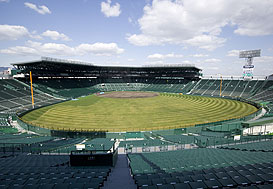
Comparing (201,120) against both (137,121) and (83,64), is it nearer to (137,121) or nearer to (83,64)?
(137,121)

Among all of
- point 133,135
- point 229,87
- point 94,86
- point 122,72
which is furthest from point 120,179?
point 122,72

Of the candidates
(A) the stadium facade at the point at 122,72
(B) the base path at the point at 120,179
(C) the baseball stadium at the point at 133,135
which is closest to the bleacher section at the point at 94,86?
(C) the baseball stadium at the point at 133,135

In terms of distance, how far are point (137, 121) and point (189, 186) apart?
26.6 metres

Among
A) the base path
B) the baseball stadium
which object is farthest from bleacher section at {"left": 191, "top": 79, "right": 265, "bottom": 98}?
the base path

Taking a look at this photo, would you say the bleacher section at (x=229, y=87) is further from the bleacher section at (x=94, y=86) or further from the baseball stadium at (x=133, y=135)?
the bleacher section at (x=94, y=86)

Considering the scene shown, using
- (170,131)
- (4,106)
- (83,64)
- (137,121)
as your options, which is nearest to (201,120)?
(170,131)

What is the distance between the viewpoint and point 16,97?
50750 mm

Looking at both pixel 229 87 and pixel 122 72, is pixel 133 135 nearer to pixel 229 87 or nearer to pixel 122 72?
pixel 229 87

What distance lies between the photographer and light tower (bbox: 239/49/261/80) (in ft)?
242

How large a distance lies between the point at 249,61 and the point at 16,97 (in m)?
109

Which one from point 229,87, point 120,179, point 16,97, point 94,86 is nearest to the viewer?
point 120,179

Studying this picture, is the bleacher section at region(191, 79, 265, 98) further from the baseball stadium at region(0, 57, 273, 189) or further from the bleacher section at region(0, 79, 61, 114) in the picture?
the bleacher section at region(0, 79, 61, 114)

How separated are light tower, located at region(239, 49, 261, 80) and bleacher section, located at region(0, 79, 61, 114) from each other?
3581 inches

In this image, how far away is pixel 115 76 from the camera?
113125mm
